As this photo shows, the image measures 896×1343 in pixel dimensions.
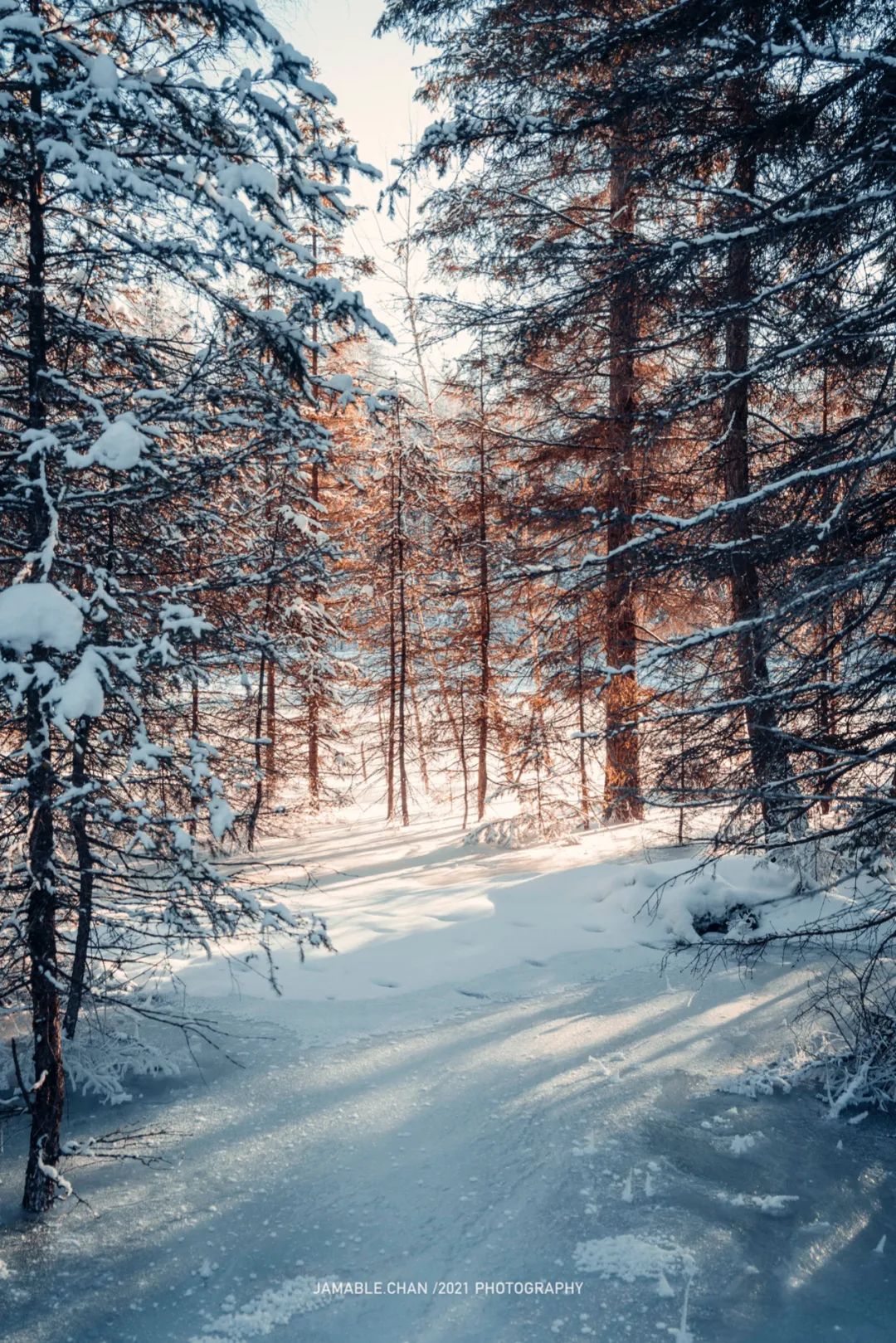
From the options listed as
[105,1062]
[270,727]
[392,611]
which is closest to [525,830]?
[270,727]

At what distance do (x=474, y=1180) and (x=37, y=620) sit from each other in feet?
14.5

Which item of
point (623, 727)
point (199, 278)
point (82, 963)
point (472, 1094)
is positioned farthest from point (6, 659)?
point (472, 1094)

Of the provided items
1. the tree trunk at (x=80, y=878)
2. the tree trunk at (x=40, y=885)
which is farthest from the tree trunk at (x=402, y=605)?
the tree trunk at (x=40, y=885)

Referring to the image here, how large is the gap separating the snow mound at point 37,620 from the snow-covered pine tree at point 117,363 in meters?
0.02

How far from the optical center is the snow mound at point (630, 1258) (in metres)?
4.34

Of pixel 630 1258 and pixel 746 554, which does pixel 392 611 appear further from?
pixel 630 1258

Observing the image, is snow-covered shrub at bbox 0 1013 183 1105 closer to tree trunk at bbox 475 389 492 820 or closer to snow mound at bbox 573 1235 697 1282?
snow mound at bbox 573 1235 697 1282

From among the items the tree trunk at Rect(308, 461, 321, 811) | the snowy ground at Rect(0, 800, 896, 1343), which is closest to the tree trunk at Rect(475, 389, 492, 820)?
the tree trunk at Rect(308, 461, 321, 811)

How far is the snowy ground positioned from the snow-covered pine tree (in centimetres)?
100

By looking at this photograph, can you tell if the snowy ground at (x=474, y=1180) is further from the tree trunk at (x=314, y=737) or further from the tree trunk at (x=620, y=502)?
the tree trunk at (x=314, y=737)

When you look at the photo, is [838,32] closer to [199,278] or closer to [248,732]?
[199,278]

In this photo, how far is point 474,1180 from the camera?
508cm

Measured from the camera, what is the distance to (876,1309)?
414 centimetres

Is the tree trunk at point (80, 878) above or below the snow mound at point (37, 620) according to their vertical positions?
below
